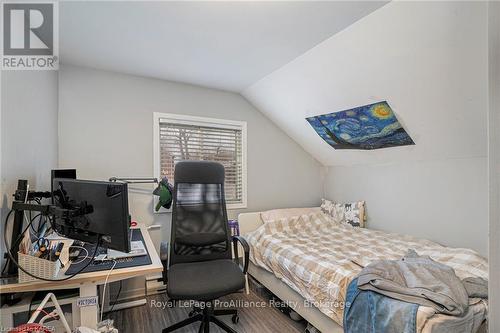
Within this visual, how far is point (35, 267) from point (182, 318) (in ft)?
4.53

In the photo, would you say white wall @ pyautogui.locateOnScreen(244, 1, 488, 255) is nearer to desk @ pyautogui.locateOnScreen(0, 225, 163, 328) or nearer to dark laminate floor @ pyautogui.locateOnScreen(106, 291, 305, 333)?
dark laminate floor @ pyautogui.locateOnScreen(106, 291, 305, 333)

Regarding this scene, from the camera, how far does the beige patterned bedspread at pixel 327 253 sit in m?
1.65

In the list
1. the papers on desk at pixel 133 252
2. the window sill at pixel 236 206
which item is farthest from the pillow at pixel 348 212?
A: the papers on desk at pixel 133 252

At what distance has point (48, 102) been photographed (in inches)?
77.7

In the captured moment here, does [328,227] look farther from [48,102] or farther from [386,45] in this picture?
[48,102]

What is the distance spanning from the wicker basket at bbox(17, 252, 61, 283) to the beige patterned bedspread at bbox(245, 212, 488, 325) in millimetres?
1563

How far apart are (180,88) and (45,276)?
224 cm

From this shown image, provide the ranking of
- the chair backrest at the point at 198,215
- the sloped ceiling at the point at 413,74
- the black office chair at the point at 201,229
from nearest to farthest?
the sloped ceiling at the point at 413,74
the black office chair at the point at 201,229
the chair backrest at the point at 198,215

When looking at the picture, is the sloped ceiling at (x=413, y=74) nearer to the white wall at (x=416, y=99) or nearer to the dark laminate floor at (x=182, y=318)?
the white wall at (x=416, y=99)

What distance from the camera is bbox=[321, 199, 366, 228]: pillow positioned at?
3.02m

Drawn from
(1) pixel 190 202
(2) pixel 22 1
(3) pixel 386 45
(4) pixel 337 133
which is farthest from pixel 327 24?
(2) pixel 22 1

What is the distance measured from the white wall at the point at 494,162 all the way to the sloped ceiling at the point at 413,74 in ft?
2.54

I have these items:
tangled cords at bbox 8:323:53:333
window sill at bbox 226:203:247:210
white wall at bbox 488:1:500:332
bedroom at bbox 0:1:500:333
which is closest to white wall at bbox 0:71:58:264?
bedroom at bbox 0:1:500:333

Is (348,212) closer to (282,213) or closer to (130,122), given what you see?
(282,213)
